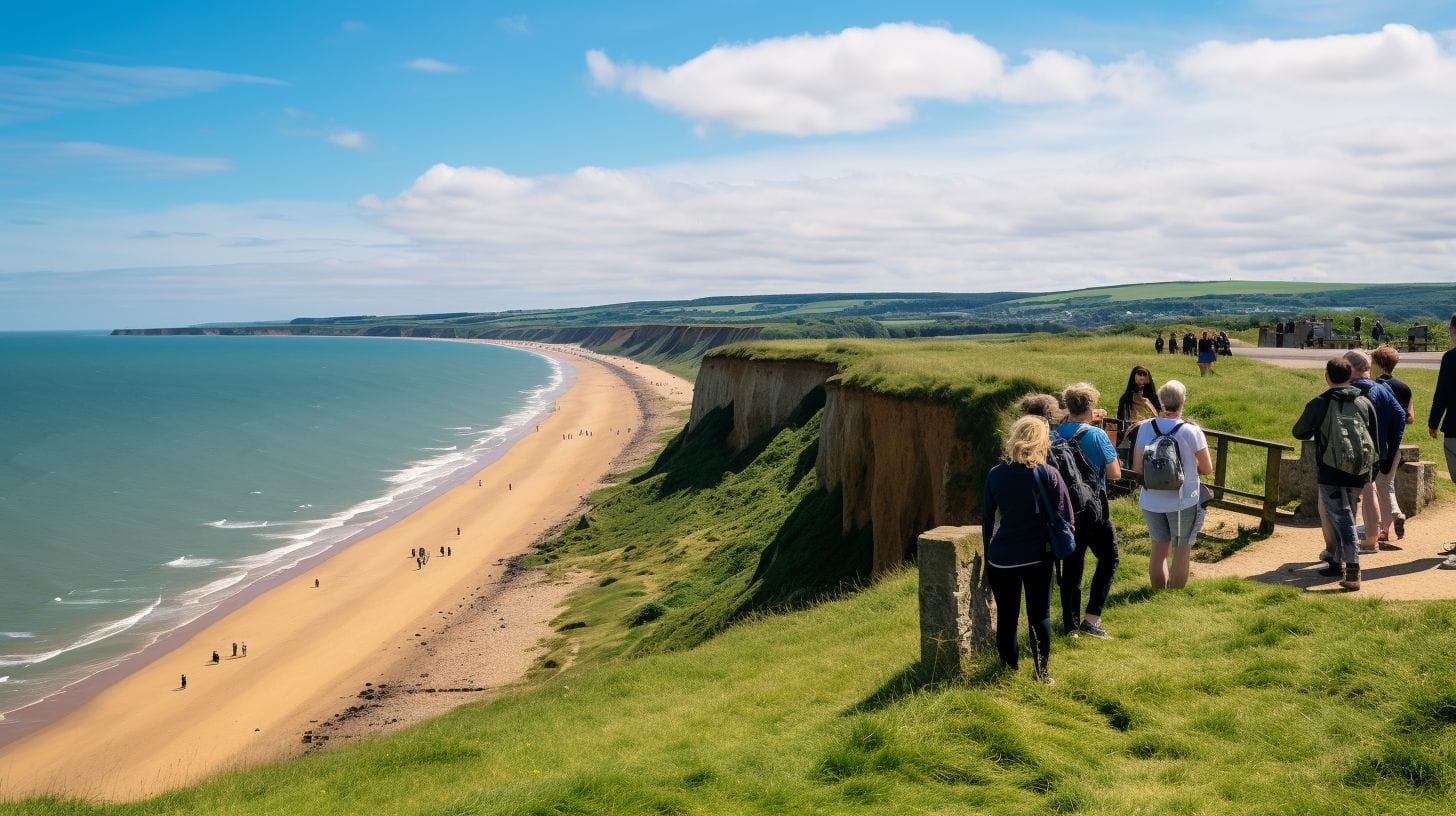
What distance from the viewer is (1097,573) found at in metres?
9.97

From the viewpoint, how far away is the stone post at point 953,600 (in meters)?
8.99

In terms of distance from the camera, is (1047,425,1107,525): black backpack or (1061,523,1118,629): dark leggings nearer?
(1047,425,1107,525): black backpack

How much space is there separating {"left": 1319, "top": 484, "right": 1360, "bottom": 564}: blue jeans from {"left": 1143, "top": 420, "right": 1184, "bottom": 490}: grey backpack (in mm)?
1695

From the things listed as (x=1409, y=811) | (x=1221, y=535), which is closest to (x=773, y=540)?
(x=1221, y=535)

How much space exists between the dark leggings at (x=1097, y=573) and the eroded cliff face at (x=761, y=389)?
3107cm

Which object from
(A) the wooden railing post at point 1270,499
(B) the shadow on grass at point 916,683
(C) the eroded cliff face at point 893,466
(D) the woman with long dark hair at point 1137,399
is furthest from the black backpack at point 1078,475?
(C) the eroded cliff face at point 893,466

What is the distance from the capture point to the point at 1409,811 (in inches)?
262

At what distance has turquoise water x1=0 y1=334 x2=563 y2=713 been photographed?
38.0 meters

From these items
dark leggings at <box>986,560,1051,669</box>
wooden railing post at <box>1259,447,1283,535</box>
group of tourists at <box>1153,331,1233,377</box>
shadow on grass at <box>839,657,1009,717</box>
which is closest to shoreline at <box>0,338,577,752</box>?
shadow on grass at <box>839,657,1009,717</box>

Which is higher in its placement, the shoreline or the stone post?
the stone post

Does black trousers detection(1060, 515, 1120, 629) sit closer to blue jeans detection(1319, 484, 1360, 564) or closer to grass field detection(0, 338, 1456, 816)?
grass field detection(0, 338, 1456, 816)

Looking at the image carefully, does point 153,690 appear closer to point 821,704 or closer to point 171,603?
point 171,603

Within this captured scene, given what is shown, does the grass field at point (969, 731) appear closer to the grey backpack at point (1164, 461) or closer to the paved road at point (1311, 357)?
the grey backpack at point (1164, 461)

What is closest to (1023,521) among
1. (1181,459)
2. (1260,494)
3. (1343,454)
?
(1181,459)
